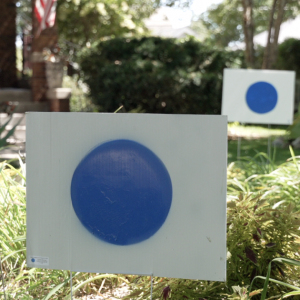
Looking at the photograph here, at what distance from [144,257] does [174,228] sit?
0.56 ft

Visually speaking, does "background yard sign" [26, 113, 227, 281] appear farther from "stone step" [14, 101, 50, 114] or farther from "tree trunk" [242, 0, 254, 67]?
"tree trunk" [242, 0, 254, 67]

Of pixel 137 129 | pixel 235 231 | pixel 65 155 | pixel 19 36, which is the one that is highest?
pixel 19 36

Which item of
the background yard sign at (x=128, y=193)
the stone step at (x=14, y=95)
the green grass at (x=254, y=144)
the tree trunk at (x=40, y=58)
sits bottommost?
the green grass at (x=254, y=144)

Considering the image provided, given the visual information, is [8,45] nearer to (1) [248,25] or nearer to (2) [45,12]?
(2) [45,12]

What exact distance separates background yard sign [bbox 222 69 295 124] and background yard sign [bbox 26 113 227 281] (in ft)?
12.9

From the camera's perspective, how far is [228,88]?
5.60 metres

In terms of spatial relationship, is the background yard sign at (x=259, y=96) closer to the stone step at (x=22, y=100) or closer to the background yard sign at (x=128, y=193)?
the background yard sign at (x=128, y=193)

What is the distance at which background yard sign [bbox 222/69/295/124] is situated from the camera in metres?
5.37

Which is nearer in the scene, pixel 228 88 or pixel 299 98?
pixel 228 88

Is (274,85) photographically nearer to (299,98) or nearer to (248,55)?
(248,55)

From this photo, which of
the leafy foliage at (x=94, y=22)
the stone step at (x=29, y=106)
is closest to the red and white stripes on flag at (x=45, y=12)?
the stone step at (x=29, y=106)

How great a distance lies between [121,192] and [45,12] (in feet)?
25.0

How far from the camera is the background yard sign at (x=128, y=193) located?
1.67m

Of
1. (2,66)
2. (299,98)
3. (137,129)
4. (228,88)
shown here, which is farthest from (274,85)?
(299,98)
